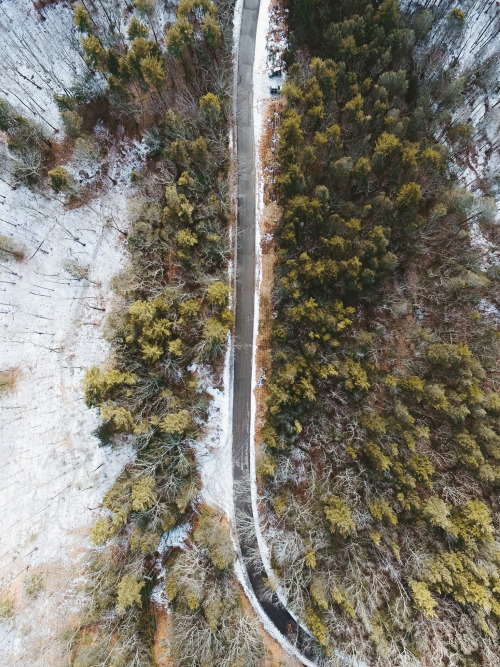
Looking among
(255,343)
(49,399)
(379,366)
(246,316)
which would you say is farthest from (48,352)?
(379,366)

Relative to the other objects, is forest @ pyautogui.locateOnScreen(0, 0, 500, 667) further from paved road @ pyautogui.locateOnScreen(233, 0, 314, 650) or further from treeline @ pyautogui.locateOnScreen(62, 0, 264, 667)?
paved road @ pyautogui.locateOnScreen(233, 0, 314, 650)

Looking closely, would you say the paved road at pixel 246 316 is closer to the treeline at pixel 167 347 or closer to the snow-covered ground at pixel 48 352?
the treeline at pixel 167 347

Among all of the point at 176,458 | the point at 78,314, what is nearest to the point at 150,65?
the point at 78,314

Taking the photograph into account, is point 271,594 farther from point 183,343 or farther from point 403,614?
point 183,343

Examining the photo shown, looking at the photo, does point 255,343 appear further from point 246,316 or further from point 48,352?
point 48,352

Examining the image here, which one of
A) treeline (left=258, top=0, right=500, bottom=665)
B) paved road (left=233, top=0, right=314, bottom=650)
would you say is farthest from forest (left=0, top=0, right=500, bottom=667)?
paved road (left=233, top=0, right=314, bottom=650)
